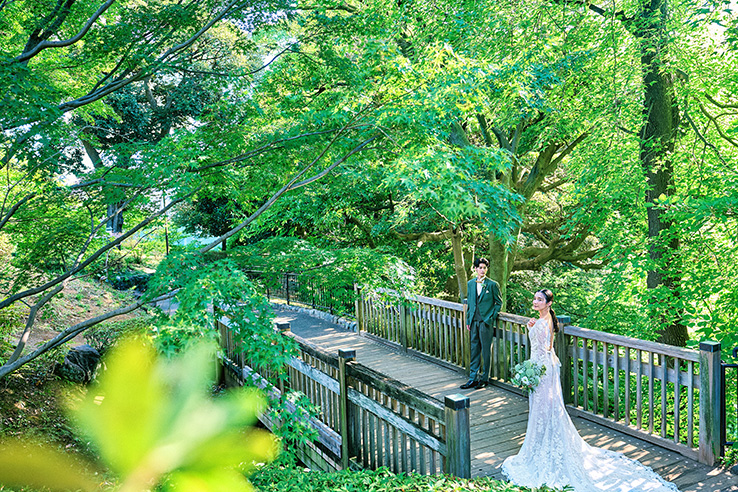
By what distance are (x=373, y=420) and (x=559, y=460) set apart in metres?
1.75

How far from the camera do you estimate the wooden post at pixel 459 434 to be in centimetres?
377

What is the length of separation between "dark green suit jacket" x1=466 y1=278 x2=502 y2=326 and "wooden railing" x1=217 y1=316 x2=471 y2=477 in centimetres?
194

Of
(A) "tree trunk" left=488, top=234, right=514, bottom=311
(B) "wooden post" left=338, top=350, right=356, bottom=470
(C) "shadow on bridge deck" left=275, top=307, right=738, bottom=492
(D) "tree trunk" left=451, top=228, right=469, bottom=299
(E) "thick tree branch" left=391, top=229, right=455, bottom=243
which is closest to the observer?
(C) "shadow on bridge deck" left=275, top=307, right=738, bottom=492

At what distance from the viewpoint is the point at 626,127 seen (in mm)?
9469

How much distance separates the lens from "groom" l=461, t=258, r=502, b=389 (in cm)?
653

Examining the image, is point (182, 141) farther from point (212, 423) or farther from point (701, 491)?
point (701, 491)

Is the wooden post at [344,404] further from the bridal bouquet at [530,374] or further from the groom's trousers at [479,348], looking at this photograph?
the groom's trousers at [479,348]

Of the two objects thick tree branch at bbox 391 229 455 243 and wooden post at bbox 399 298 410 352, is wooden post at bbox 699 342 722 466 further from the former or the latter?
thick tree branch at bbox 391 229 455 243

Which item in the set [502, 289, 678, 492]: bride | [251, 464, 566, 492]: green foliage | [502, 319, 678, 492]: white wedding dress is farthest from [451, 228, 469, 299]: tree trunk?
[251, 464, 566, 492]: green foliage

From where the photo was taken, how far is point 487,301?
655cm

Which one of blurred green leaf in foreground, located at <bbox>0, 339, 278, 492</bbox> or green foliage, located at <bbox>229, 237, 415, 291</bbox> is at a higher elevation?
blurred green leaf in foreground, located at <bbox>0, 339, 278, 492</bbox>

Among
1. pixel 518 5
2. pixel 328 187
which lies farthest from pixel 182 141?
pixel 518 5

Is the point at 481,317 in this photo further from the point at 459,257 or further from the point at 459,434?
the point at 459,257

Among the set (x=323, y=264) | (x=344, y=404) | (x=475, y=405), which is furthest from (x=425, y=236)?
(x=344, y=404)
